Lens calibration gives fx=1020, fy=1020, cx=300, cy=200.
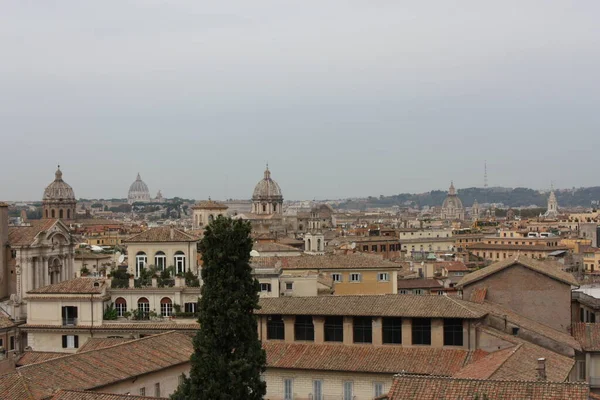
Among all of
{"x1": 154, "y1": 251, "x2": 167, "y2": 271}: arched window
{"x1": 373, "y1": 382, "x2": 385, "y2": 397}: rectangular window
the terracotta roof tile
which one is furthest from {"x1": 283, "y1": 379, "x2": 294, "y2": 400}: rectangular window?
the terracotta roof tile

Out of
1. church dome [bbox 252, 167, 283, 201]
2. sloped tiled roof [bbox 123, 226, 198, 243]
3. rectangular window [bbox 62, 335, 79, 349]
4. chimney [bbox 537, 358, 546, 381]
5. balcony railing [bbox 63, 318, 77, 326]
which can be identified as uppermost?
church dome [bbox 252, 167, 283, 201]

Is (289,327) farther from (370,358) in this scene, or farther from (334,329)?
(370,358)

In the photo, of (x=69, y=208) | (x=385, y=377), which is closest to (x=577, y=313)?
(x=385, y=377)

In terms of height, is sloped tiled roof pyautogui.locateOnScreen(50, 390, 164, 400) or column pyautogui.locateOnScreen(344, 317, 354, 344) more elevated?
column pyautogui.locateOnScreen(344, 317, 354, 344)

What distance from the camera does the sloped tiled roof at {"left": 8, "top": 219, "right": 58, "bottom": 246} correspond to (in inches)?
2026

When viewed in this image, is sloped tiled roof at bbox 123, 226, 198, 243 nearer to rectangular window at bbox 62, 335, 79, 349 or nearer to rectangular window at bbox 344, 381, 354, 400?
rectangular window at bbox 62, 335, 79, 349

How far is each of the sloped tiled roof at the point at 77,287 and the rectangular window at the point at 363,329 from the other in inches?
597

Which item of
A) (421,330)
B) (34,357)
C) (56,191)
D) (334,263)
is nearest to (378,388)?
(421,330)

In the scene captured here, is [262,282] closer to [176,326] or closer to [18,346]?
[176,326]

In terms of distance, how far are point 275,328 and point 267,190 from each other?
133509 millimetres

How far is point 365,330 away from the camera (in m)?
31.7

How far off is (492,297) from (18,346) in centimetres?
2084

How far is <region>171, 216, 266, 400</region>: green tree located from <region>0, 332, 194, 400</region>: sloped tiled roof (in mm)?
→ 5304

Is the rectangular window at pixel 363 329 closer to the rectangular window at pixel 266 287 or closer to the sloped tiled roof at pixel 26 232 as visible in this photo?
the rectangular window at pixel 266 287
